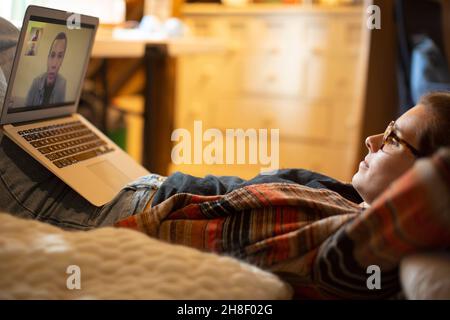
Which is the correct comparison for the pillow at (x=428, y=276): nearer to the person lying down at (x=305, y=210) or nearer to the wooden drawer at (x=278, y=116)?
the person lying down at (x=305, y=210)

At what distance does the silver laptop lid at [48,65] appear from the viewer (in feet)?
2.91

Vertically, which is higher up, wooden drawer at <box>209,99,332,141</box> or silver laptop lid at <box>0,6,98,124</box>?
silver laptop lid at <box>0,6,98,124</box>

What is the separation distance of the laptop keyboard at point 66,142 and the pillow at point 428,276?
1.86ft

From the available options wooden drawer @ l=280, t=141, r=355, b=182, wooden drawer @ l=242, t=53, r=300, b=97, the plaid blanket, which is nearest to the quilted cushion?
the plaid blanket

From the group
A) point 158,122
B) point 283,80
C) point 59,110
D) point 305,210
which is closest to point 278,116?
point 283,80

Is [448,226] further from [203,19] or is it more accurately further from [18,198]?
[203,19]

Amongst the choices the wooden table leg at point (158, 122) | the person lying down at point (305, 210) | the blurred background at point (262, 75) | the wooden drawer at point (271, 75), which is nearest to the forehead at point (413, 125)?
the person lying down at point (305, 210)

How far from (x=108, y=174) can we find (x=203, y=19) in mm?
2301

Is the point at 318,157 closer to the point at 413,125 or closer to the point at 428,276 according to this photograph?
the point at 413,125

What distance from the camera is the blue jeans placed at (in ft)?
2.67

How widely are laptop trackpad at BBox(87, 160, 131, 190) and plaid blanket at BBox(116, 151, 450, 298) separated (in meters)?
0.23

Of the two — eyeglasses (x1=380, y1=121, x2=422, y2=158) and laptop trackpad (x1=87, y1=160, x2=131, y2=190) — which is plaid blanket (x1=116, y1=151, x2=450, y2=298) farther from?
laptop trackpad (x1=87, y1=160, x2=131, y2=190)

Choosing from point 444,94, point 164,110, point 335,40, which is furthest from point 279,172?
point 335,40
